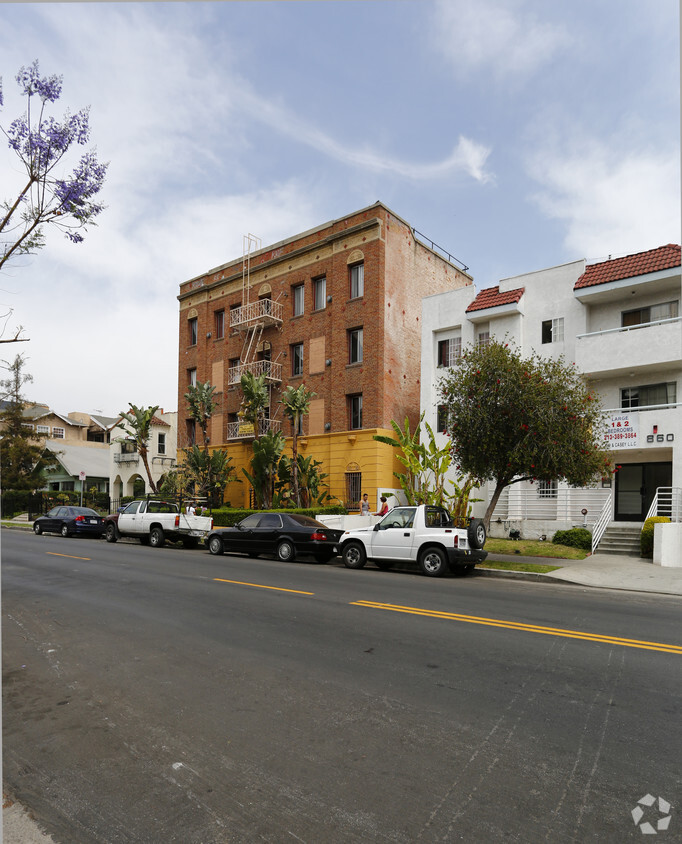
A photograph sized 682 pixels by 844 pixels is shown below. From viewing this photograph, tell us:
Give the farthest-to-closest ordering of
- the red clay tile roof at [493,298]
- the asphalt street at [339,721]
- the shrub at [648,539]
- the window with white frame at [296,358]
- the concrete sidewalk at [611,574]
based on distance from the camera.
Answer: the window with white frame at [296,358] < the red clay tile roof at [493,298] < the shrub at [648,539] < the concrete sidewalk at [611,574] < the asphalt street at [339,721]

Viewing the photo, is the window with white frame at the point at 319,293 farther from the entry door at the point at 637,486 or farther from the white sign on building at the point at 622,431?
the entry door at the point at 637,486

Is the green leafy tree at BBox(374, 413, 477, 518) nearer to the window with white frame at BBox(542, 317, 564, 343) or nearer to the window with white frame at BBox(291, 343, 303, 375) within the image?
the window with white frame at BBox(542, 317, 564, 343)

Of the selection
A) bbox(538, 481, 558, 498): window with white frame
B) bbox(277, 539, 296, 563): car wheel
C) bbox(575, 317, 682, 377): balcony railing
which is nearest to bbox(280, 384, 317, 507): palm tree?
bbox(277, 539, 296, 563): car wheel

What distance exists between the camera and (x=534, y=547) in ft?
64.5

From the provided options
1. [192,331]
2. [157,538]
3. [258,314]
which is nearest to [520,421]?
[157,538]

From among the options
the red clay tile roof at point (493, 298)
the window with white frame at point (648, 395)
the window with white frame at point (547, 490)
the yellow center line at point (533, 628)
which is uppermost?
the red clay tile roof at point (493, 298)

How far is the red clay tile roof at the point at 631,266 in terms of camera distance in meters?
21.2

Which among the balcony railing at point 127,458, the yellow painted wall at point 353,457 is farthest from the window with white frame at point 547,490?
the balcony railing at point 127,458

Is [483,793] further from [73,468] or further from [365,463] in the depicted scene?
[73,468]

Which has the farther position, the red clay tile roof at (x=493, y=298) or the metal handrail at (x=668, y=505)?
the red clay tile roof at (x=493, y=298)

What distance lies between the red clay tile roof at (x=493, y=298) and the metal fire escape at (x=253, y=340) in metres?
11.1

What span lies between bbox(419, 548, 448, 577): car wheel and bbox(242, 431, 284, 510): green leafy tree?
548 inches

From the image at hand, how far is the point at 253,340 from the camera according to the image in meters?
34.1

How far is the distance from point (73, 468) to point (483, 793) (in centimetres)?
5823
